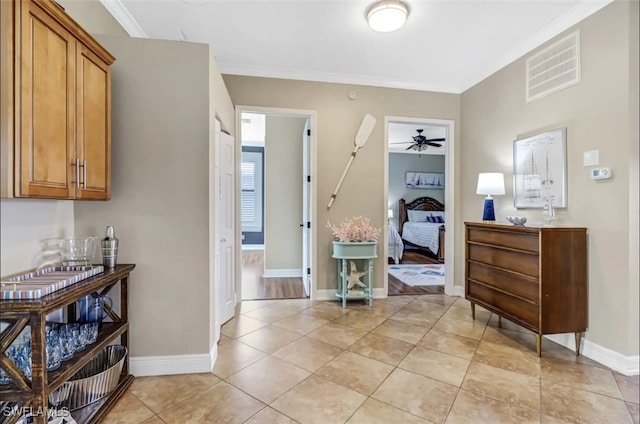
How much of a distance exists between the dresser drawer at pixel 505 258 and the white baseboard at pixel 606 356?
706 millimetres

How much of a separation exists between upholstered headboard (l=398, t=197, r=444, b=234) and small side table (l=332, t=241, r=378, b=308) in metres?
5.26

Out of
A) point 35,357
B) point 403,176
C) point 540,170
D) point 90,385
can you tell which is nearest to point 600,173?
point 540,170

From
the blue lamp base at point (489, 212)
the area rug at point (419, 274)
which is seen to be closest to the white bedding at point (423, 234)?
the area rug at point (419, 274)

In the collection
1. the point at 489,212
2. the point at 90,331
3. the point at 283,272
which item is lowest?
the point at 283,272

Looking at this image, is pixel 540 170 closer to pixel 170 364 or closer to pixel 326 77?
pixel 326 77

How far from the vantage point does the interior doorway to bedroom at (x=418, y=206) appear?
13.8 ft

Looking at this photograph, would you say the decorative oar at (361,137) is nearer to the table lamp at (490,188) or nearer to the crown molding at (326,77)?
the crown molding at (326,77)

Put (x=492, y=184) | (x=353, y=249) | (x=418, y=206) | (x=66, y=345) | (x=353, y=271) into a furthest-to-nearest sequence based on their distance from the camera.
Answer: (x=418, y=206) < (x=353, y=271) < (x=353, y=249) < (x=492, y=184) < (x=66, y=345)

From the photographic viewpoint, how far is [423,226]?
7254mm

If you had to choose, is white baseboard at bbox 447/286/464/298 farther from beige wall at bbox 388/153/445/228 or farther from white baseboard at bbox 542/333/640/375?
beige wall at bbox 388/153/445/228

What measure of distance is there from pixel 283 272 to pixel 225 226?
90.6 inches

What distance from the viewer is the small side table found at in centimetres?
358

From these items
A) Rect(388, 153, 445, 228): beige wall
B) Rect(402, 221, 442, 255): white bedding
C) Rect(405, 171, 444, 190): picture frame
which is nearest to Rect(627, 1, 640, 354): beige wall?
Rect(402, 221, 442, 255): white bedding

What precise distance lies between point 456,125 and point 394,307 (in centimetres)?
256
